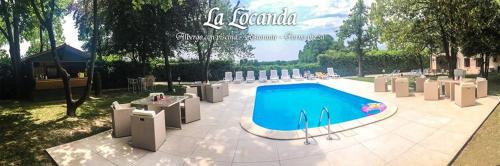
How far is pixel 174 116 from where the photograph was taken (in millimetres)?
8039

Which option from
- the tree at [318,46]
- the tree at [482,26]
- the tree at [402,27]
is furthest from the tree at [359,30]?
the tree at [318,46]

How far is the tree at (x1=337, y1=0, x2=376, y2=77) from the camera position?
84.0 feet

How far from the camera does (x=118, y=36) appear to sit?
16156mm

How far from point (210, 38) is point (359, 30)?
13.1 metres

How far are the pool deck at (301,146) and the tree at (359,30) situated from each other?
58.0 ft

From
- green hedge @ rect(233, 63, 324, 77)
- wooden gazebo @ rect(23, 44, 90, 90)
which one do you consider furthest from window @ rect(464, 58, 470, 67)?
wooden gazebo @ rect(23, 44, 90, 90)

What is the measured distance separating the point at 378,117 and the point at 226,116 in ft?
14.1

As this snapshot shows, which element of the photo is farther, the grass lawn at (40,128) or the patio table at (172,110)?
the patio table at (172,110)

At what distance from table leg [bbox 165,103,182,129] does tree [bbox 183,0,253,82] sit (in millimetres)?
9574

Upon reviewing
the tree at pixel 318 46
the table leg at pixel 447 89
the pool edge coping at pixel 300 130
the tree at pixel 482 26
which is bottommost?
the pool edge coping at pixel 300 130

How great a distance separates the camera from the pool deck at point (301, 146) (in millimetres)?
5500

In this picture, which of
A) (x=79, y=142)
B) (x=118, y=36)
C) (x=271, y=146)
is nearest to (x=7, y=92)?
(x=118, y=36)

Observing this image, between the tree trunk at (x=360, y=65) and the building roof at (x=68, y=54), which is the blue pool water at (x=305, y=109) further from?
the building roof at (x=68, y=54)

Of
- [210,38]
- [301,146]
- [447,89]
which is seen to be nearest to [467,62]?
[447,89]
